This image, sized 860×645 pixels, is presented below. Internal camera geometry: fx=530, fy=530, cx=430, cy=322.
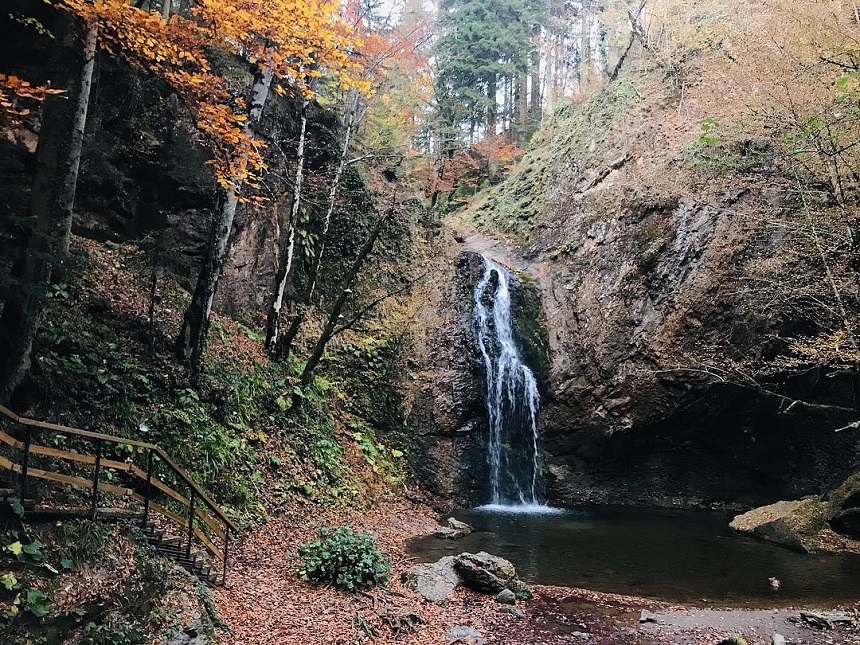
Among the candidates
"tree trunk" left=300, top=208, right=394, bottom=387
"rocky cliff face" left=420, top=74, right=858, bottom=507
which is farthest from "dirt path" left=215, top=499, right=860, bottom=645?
"rocky cliff face" left=420, top=74, right=858, bottom=507

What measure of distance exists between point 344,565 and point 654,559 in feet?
21.7

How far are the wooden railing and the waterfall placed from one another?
963 centimetres

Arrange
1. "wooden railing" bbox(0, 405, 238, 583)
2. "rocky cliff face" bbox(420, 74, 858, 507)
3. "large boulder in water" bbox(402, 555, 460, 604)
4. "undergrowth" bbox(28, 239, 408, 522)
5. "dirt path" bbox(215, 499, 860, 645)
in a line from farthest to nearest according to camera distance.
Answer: "rocky cliff face" bbox(420, 74, 858, 507) < "large boulder in water" bbox(402, 555, 460, 604) < "undergrowth" bbox(28, 239, 408, 522) < "dirt path" bbox(215, 499, 860, 645) < "wooden railing" bbox(0, 405, 238, 583)

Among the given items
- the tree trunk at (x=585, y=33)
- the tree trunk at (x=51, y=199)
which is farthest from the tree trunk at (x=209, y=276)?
the tree trunk at (x=585, y=33)

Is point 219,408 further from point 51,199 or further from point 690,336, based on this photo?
point 690,336

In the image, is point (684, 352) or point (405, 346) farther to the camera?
point (405, 346)

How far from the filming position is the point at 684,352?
50.6ft

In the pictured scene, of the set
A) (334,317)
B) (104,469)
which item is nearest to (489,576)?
(104,469)

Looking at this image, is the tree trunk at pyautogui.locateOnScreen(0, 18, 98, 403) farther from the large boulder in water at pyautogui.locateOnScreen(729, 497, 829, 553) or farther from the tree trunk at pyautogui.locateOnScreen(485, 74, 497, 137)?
the tree trunk at pyautogui.locateOnScreen(485, 74, 497, 137)

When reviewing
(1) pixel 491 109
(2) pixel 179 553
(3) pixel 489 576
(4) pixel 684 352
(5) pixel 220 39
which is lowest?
(3) pixel 489 576

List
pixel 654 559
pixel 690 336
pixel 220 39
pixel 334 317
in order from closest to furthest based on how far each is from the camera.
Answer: pixel 220 39 < pixel 654 559 < pixel 334 317 < pixel 690 336

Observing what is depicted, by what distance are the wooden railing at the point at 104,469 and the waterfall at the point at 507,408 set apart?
379 inches

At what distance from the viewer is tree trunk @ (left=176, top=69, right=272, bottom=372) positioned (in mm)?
9648

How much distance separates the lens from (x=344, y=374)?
14758 mm
